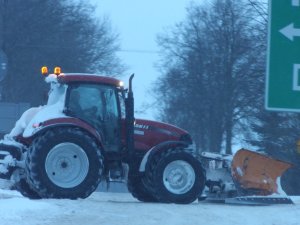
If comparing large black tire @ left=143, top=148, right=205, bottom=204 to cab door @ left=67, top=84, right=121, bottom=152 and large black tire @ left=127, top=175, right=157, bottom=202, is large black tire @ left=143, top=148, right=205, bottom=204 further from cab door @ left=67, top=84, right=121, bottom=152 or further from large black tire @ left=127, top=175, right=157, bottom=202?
cab door @ left=67, top=84, right=121, bottom=152

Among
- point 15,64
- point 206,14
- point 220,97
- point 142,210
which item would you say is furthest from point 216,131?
point 142,210

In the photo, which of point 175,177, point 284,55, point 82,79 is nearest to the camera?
point 284,55

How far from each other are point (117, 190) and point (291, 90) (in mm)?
17114

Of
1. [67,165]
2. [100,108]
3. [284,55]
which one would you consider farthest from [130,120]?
[284,55]

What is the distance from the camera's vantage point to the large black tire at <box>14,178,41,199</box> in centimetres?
1653

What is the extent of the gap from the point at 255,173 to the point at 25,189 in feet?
15.8

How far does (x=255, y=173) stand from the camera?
17.5m

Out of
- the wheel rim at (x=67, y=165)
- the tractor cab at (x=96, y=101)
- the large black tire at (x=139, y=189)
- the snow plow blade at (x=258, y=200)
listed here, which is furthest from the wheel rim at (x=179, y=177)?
the wheel rim at (x=67, y=165)

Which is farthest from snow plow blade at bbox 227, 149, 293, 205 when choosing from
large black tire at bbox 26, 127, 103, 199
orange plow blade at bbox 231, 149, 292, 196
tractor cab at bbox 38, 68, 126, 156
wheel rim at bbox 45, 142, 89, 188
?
wheel rim at bbox 45, 142, 89, 188

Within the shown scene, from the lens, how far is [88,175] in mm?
15070

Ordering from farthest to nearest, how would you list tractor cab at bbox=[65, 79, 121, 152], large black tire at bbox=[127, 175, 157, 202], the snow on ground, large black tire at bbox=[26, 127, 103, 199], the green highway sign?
large black tire at bbox=[127, 175, 157, 202] < tractor cab at bbox=[65, 79, 121, 152] < large black tire at bbox=[26, 127, 103, 199] < the snow on ground < the green highway sign

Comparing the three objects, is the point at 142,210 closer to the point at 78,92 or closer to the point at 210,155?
the point at 78,92

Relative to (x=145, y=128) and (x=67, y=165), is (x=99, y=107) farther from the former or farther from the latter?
(x=67, y=165)

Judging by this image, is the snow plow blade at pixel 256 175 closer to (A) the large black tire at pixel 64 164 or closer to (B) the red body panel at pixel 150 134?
(B) the red body panel at pixel 150 134
